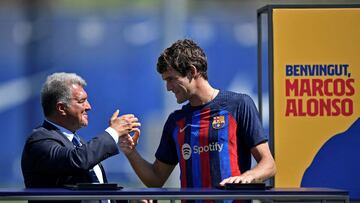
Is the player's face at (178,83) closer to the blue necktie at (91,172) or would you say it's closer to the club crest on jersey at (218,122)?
the club crest on jersey at (218,122)

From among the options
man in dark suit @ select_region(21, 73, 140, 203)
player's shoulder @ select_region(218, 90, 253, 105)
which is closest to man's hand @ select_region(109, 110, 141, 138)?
man in dark suit @ select_region(21, 73, 140, 203)

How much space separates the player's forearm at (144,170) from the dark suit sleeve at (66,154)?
40 centimetres

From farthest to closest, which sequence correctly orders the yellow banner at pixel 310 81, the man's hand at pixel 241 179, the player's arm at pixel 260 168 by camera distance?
the yellow banner at pixel 310 81
the player's arm at pixel 260 168
the man's hand at pixel 241 179

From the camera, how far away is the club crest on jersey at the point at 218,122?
4.23 m

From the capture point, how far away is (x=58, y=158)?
396 centimetres

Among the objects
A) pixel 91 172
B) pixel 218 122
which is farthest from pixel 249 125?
pixel 91 172

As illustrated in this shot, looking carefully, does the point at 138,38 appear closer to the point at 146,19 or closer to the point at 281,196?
the point at 146,19

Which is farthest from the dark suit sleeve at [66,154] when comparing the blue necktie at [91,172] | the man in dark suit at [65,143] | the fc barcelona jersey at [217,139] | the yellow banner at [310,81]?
the yellow banner at [310,81]

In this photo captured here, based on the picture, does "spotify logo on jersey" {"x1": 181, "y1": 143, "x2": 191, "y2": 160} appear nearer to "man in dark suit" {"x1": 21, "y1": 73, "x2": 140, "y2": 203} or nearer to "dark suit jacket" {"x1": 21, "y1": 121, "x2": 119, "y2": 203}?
"man in dark suit" {"x1": 21, "y1": 73, "x2": 140, "y2": 203}

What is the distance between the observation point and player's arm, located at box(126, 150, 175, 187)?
443 centimetres

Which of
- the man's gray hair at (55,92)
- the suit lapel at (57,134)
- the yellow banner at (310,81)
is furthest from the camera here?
the yellow banner at (310,81)

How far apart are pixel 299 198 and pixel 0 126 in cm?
407

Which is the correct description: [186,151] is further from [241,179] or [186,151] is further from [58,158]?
[58,158]

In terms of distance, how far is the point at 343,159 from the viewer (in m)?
5.61
